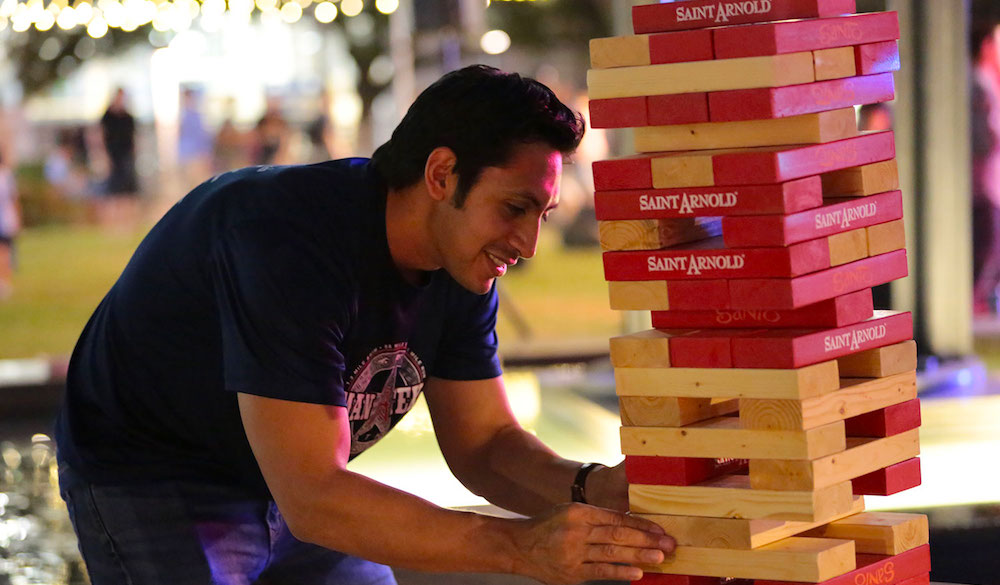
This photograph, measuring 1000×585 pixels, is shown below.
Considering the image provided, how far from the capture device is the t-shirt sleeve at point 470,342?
2.77 meters

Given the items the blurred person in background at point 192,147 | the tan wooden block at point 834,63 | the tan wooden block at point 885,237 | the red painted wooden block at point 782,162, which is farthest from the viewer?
the blurred person in background at point 192,147

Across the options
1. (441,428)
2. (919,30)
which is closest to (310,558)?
(441,428)

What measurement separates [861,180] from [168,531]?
1.42 m

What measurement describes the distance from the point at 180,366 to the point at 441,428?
2.09ft

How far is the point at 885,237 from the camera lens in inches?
93.0

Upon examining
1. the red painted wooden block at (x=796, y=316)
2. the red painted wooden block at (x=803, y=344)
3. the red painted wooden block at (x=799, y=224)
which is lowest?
the red painted wooden block at (x=803, y=344)

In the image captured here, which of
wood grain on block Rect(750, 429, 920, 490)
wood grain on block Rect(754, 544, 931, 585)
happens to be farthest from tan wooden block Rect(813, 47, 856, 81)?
wood grain on block Rect(754, 544, 931, 585)

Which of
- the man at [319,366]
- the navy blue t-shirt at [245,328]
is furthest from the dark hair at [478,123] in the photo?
the navy blue t-shirt at [245,328]

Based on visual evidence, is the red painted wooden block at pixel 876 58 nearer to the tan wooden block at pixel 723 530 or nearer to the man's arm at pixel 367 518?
the tan wooden block at pixel 723 530

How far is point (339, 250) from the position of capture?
94.2 inches

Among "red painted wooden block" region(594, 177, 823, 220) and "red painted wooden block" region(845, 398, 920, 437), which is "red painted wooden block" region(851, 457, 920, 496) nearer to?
A: "red painted wooden block" region(845, 398, 920, 437)

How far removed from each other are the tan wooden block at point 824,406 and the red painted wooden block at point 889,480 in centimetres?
12

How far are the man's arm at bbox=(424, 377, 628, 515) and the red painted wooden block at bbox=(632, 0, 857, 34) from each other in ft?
2.92

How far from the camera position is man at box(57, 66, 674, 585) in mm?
2264
